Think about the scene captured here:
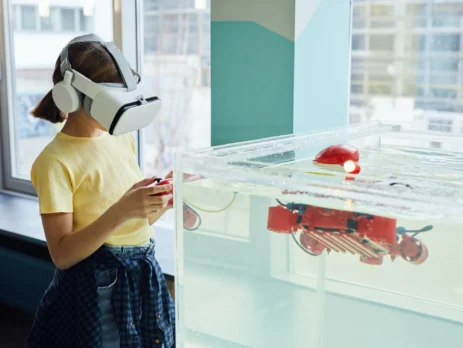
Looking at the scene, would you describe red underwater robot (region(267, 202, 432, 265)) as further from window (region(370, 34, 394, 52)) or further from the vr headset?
window (region(370, 34, 394, 52))

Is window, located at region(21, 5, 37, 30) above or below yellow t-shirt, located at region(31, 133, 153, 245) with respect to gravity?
above

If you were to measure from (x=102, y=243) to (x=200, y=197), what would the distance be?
505 millimetres

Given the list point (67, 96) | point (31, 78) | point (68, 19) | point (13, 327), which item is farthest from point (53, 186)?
point (31, 78)

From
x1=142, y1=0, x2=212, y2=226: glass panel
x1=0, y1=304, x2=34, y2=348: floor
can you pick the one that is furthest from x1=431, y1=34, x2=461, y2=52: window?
x1=0, y1=304, x2=34, y2=348: floor

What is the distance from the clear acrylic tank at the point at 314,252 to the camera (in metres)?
0.71

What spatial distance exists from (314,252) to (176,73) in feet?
5.69

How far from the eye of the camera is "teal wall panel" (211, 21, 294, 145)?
5.89 feet

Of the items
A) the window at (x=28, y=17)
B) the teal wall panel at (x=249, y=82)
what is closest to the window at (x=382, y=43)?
the teal wall panel at (x=249, y=82)

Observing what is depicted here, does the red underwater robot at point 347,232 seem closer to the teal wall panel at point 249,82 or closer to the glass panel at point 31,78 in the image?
the teal wall panel at point 249,82

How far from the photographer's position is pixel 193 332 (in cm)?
91

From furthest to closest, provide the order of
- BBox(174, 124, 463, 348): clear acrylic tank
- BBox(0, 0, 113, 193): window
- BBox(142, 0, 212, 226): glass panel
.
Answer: BBox(0, 0, 113, 193): window < BBox(142, 0, 212, 226): glass panel < BBox(174, 124, 463, 348): clear acrylic tank

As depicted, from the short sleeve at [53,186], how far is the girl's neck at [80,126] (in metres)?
0.08

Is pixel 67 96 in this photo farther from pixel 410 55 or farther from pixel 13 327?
pixel 13 327

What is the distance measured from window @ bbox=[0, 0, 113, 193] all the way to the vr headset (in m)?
1.66
